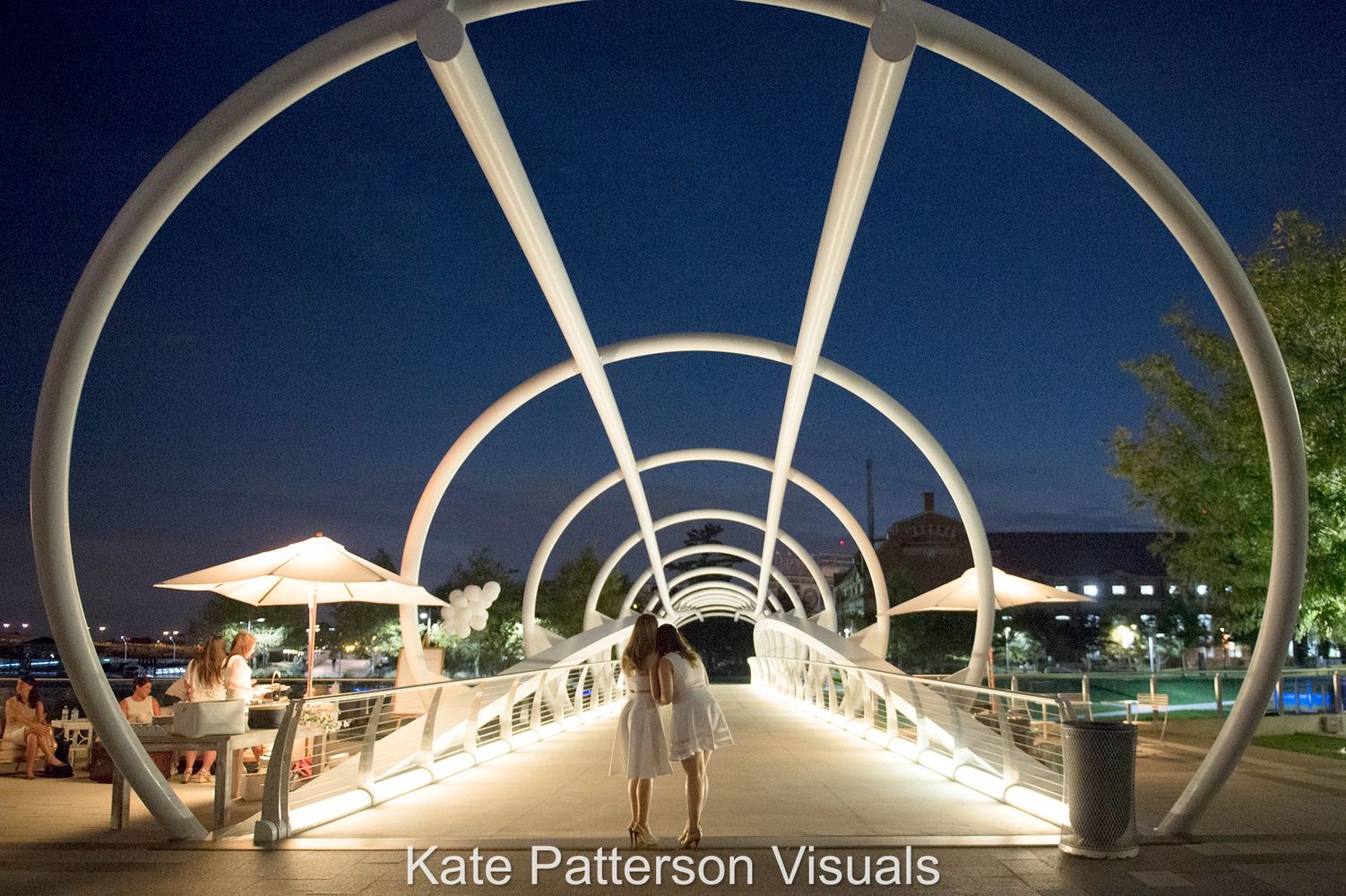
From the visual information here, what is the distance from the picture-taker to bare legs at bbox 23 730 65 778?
10.4 metres

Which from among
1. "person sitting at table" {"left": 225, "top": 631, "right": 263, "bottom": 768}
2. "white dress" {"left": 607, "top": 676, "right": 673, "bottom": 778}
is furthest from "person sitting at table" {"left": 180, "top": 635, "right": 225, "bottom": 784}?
"white dress" {"left": 607, "top": 676, "right": 673, "bottom": 778}

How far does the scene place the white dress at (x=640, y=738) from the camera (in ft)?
20.8

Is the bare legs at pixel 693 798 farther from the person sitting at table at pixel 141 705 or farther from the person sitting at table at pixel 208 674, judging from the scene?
the person sitting at table at pixel 141 705

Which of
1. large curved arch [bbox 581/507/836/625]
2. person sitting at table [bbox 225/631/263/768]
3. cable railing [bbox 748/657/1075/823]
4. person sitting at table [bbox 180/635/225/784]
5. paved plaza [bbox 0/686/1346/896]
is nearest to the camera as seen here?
paved plaza [bbox 0/686/1346/896]

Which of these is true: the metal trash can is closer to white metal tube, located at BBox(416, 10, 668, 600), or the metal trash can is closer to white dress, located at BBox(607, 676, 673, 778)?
white dress, located at BBox(607, 676, 673, 778)

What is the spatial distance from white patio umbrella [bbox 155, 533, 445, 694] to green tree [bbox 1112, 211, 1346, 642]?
10.3 metres

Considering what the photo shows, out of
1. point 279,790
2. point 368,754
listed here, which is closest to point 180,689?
point 368,754

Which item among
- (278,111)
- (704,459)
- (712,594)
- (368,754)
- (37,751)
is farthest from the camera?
(712,594)

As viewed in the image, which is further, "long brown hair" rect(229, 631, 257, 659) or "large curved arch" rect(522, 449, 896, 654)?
"large curved arch" rect(522, 449, 896, 654)

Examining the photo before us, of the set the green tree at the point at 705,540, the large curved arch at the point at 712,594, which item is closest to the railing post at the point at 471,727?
the large curved arch at the point at 712,594

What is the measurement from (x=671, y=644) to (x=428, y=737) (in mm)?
3830

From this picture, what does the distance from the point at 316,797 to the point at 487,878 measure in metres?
2.39

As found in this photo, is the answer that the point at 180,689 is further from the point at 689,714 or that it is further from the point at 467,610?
the point at 467,610

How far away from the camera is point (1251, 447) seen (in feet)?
49.6
